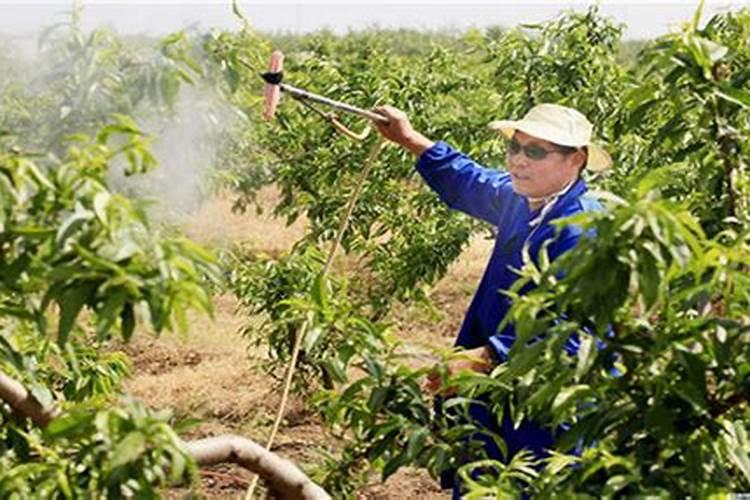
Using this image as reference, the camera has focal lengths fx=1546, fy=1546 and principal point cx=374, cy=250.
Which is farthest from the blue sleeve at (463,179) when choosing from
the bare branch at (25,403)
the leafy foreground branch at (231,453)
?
the bare branch at (25,403)

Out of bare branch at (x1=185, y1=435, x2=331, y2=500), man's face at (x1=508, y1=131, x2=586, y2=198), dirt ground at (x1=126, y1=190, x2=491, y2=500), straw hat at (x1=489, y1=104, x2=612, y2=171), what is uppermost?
straw hat at (x1=489, y1=104, x2=612, y2=171)

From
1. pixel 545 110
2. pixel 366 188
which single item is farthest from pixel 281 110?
pixel 545 110

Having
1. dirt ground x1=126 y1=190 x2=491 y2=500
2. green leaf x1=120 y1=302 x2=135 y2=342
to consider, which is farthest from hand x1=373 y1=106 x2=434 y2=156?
green leaf x1=120 y1=302 x2=135 y2=342

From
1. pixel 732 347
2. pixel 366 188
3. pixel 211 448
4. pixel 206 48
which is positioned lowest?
pixel 366 188

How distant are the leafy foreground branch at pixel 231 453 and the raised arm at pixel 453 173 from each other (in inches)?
62.2

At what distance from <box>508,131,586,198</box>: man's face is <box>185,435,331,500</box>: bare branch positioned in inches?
49.3

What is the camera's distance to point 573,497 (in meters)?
2.35

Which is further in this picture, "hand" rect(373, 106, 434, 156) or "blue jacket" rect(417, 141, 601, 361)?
"hand" rect(373, 106, 434, 156)

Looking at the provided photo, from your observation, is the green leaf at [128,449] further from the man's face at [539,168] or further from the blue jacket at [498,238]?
the man's face at [539,168]

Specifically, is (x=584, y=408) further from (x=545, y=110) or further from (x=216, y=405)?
(x=216, y=405)

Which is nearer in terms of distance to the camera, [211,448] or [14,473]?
[14,473]

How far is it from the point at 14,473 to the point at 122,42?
0.92 meters

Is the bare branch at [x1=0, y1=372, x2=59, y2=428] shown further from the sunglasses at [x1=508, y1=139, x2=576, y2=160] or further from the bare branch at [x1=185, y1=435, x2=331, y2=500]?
the sunglasses at [x1=508, y1=139, x2=576, y2=160]

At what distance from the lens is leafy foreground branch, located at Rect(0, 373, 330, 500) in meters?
2.58
